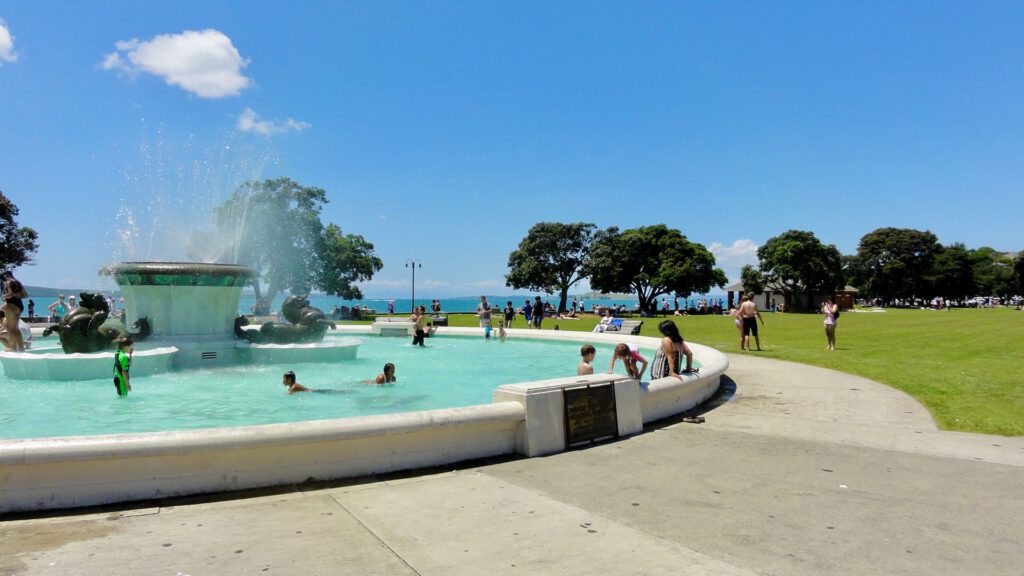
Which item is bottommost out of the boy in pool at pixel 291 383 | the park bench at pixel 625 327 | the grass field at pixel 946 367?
the grass field at pixel 946 367

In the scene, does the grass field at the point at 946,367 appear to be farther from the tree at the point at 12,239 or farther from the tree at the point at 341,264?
the tree at the point at 12,239

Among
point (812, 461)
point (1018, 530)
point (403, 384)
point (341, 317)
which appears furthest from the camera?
point (341, 317)

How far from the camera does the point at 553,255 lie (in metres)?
64.8

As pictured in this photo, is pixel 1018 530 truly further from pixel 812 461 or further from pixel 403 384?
pixel 403 384

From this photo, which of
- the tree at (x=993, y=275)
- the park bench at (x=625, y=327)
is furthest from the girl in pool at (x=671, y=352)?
the tree at (x=993, y=275)

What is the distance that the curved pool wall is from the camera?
4.73m

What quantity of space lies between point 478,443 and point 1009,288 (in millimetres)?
131472

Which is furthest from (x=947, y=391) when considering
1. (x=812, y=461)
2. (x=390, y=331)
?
(x=390, y=331)

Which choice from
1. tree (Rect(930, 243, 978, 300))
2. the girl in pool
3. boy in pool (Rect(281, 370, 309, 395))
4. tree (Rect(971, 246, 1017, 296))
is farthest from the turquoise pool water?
tree (Rect(971, 246, 1017, 296))

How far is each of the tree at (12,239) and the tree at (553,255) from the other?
136ft

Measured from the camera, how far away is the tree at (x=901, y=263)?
289 feet

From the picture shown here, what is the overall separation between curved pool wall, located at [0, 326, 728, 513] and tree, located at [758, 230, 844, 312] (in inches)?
2570

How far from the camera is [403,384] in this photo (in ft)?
41.5

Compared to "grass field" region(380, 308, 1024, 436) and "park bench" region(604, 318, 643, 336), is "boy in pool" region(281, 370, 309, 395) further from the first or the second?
"park bench" region(604, 318, 643, 336)
